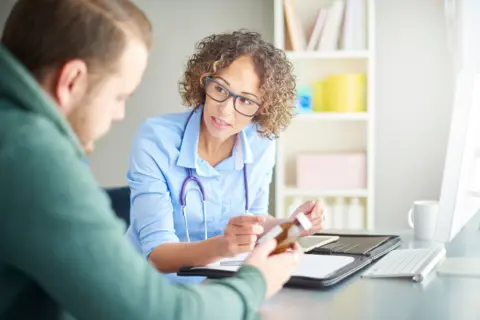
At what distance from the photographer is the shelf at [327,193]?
353cm

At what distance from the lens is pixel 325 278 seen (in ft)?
4.63

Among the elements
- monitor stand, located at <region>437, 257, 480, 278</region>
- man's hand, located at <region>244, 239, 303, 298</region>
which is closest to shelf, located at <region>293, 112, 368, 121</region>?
monitor stand, located at <region>437, 257, 480, 278</region>

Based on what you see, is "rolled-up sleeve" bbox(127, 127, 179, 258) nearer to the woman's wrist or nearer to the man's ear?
the woman's wrist

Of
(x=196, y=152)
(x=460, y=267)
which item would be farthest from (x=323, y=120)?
(x=460, y=267)

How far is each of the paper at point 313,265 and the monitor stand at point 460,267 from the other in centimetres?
22

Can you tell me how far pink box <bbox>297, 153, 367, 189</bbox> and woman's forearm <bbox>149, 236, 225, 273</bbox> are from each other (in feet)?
6.20

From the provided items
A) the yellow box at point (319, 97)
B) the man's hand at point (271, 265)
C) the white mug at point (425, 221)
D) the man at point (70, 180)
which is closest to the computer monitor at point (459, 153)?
the white mug at point (425, 221)

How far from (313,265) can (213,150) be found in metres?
0.68

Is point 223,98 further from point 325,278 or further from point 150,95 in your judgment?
point 150,95

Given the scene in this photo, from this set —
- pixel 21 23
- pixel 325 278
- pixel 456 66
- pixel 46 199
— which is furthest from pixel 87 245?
pixel 456 66

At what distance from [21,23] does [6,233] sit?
0.29 metres


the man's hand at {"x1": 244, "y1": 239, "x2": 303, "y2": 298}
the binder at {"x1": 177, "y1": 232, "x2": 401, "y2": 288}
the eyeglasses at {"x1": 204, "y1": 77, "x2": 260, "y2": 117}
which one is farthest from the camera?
the eyeglasses at {"x1": 204, "y1": 77, "x2": 260, "y2": 117}

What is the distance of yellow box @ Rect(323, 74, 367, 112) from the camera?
350cm

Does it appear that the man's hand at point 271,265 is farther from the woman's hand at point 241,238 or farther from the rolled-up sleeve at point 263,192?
the rolled-up sleeve at point 263,192
